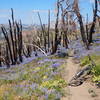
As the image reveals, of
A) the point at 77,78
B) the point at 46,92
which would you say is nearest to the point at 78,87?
the point at 77,78

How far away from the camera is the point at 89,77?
39.2ft

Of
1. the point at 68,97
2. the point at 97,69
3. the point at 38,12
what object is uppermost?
the point at 38,12

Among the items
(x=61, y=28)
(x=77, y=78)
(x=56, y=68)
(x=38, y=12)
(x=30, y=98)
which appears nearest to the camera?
(x=30, y=98)

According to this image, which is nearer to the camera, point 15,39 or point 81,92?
point 81,92

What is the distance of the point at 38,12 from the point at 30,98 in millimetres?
29417

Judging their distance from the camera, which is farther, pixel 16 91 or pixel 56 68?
pixel 56 68

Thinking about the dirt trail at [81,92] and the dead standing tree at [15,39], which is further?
the dead standing tree at [15,39]

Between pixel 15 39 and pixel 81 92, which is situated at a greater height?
pixel 15 39

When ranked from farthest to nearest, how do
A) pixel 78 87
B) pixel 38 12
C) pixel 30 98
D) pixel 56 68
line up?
pixel 38 12
pixel 56 68
pixel 78 87
pixel 30 98

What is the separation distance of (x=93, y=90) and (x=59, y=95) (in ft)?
4.81

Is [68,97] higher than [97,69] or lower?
lower

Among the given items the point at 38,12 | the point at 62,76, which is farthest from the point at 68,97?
the point at 38,12

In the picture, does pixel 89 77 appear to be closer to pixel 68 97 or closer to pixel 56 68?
pixel 68 97

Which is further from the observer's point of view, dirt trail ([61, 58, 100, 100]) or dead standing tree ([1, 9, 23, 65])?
dead standing tree ([1, 9, 23, 65])
